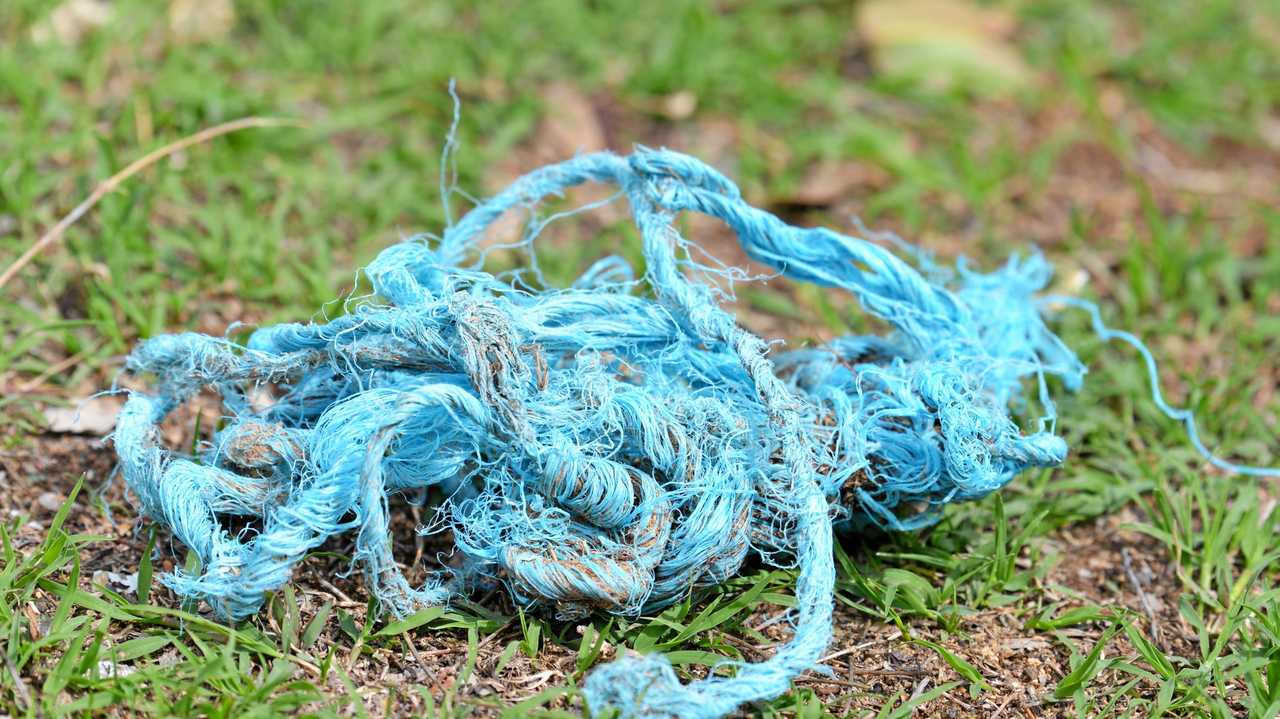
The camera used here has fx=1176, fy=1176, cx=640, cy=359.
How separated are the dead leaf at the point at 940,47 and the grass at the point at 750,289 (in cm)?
7

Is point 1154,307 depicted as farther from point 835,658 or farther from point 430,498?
point 430,498

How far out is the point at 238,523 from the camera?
1797 mm

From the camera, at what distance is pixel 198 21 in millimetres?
2980

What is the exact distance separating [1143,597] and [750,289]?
1.05m

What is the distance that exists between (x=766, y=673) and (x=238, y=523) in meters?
0.84

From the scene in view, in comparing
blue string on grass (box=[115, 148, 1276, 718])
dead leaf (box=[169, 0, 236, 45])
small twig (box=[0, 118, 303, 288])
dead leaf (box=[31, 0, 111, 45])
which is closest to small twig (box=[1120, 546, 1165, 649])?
blue string on grass (box=[115, 148, 1276, 718])

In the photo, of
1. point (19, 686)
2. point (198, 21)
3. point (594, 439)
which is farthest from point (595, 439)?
point (198, 21)

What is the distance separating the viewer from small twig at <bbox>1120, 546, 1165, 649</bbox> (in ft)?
6.19

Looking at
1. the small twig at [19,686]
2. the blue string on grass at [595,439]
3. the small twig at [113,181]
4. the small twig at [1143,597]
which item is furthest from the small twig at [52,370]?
the small twig at [1143,597]

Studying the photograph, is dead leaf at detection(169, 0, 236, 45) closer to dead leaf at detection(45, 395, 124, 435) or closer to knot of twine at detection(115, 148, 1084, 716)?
dead leaf at detection(45, 395, 124, 435)

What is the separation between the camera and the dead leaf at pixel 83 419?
2.03m

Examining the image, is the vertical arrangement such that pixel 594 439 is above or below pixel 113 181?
below

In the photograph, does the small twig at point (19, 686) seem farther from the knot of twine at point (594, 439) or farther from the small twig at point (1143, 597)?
the small twig at point (1143, 597)

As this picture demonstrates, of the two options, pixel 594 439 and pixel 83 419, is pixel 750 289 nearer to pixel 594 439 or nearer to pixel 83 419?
pixel 594 439
